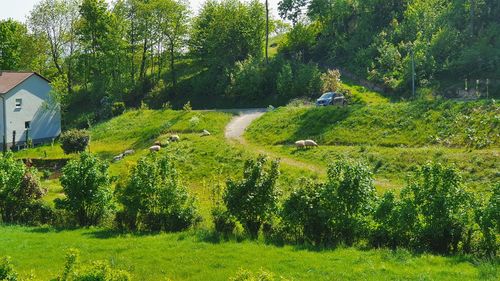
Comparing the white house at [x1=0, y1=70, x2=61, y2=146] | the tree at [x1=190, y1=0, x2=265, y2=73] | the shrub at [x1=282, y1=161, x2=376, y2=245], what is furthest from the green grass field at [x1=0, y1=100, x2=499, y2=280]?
the tree at [x1=190, y1=0, x2=265, y2=73]

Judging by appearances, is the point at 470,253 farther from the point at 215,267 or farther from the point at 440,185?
the point at 215,267

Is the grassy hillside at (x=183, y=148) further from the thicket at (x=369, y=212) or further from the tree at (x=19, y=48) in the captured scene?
the tree at (x=19, y=48)

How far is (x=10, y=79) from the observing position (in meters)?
55.2

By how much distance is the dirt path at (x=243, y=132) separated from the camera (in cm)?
3325

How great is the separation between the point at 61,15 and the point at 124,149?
35.4 metres

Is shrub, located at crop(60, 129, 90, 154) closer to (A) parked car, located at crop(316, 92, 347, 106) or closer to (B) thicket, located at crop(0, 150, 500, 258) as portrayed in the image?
(B) thicket, located at crop(0, 150, 500, 258)

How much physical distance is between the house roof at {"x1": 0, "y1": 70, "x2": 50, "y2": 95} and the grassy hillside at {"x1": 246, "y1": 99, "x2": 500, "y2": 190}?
85.4 ft

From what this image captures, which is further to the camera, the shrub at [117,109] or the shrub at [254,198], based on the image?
the shrub at [117,109]

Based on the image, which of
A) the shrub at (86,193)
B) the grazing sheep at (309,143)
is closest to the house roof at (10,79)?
the grazing sheep at (309,143)

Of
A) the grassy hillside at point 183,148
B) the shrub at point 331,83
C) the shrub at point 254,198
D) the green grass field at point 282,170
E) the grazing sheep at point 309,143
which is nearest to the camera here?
the green grass field at point 282,170

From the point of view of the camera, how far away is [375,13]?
226 ft

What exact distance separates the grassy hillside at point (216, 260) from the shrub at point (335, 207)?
3.83ft

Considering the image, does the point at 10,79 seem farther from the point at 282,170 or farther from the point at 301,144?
the point at 282,170

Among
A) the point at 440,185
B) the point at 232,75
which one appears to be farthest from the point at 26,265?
the point at 232,75
